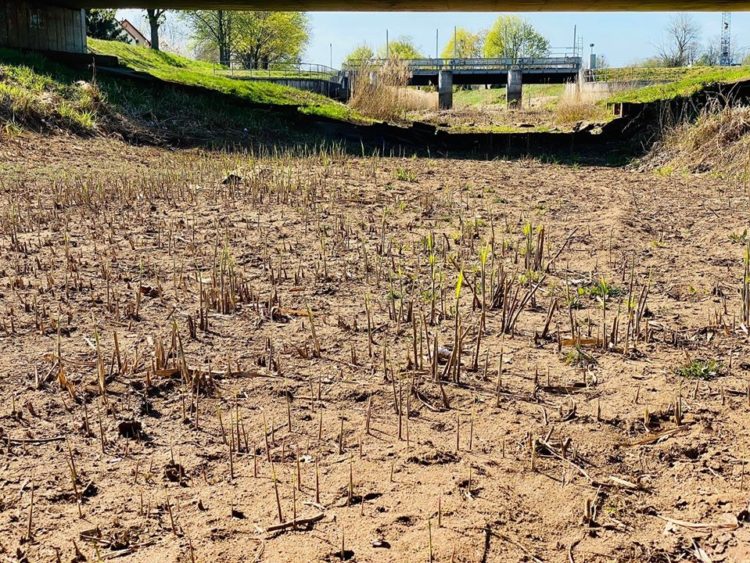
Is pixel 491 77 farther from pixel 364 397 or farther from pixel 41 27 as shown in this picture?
pixel 364 397

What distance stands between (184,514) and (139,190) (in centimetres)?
696

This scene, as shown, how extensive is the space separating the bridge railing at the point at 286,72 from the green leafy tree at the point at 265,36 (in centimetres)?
120

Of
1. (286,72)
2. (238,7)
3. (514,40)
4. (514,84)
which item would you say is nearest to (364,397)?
(238,7)

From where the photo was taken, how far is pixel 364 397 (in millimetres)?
3633

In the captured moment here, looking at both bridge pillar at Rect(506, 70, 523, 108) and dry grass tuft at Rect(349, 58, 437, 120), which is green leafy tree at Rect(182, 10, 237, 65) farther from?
dry grass tuft at Rect(349, 58, 437, 120)

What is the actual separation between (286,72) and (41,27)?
32.2m

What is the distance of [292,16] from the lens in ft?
223

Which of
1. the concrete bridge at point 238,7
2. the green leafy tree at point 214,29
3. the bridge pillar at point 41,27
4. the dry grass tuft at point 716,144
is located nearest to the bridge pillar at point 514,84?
the green leafy tree at point 214,29

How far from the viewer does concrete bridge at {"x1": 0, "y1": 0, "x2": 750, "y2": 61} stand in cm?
1939

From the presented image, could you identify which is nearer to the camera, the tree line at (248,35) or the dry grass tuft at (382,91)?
the dry grass tuft at (382,91)

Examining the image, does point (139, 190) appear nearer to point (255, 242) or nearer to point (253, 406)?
point (255, 242)

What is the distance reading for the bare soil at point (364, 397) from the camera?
2.63 m

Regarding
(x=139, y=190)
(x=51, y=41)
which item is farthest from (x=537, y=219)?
(x=51, y=41)

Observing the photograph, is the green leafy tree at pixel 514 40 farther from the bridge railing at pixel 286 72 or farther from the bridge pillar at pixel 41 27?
the bridge pillar at pixel 41 27
